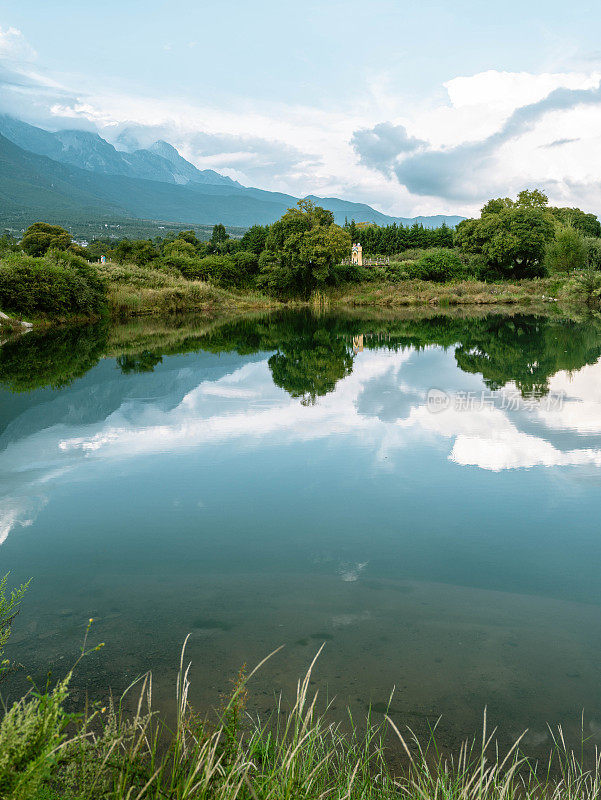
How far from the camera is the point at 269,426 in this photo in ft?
32.4

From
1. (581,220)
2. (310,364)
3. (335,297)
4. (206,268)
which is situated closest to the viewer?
(310,364)

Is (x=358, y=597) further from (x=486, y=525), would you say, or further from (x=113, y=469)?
(x=113, y=469)

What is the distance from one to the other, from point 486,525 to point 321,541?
1664mm

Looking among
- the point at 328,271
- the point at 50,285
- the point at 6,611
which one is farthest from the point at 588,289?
the point at 6,611

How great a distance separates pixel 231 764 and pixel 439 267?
53291 millimetres

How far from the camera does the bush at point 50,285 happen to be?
26.6 m

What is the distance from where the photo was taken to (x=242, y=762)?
221 cm

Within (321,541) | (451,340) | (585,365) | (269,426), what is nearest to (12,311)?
(451,340)

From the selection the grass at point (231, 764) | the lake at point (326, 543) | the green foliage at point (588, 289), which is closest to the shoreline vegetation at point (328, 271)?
the green foliage at point (588, 289)

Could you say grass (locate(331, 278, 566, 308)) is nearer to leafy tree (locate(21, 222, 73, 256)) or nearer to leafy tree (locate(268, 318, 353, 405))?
leafy tree (locate(268, 318, 353, 405))

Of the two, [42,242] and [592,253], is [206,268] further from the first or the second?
[592,253]

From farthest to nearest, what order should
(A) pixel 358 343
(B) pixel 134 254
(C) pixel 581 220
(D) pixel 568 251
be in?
(C) pixel 581 220 < (D) pixel 568 251 < (B) pixel 134 254 < (A) pixel 358 343
